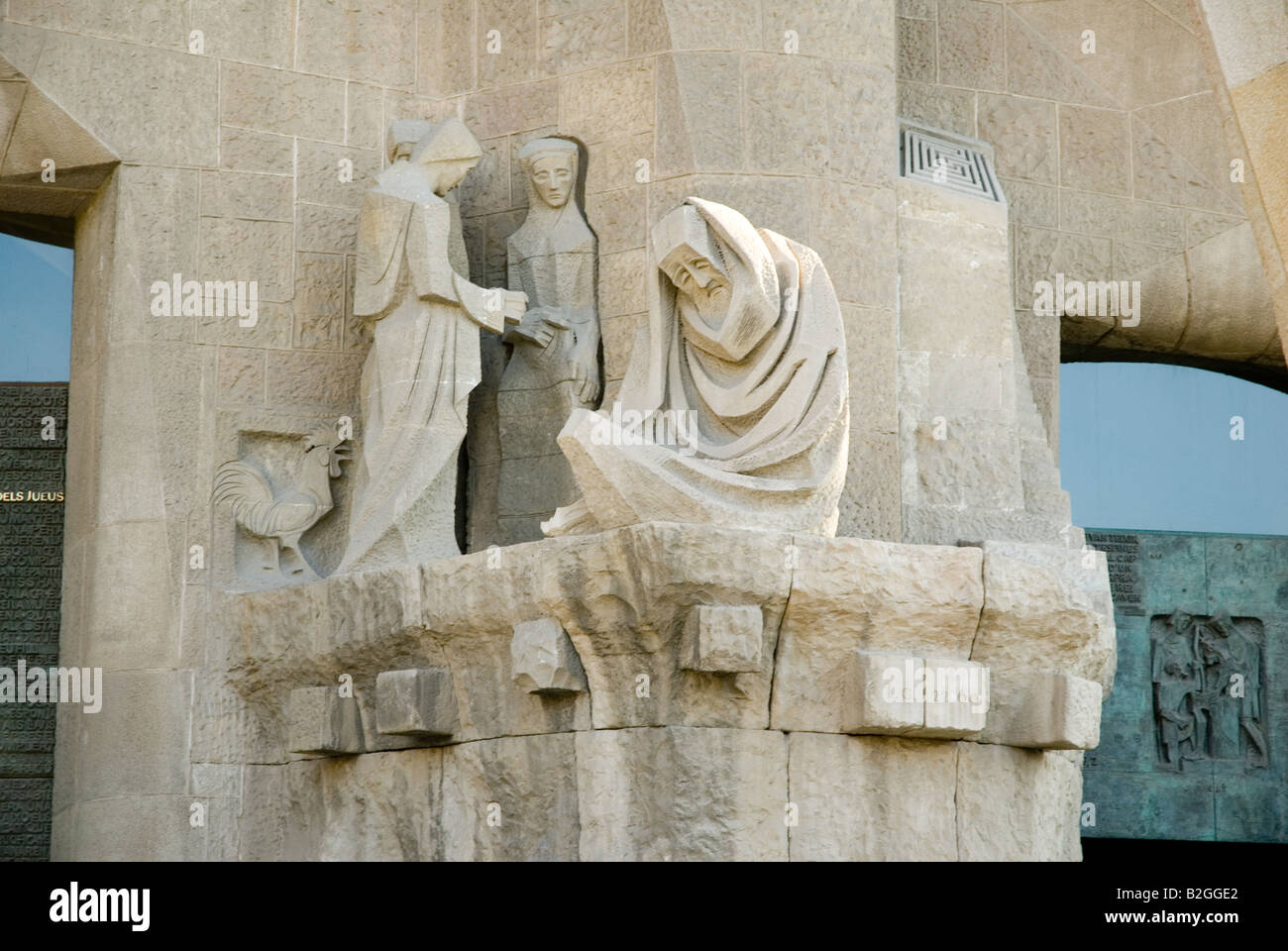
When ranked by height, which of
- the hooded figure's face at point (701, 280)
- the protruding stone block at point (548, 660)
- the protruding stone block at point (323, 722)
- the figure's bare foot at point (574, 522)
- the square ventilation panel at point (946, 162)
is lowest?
the protruding stone block at point (323, 722)

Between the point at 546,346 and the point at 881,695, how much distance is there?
2492mm

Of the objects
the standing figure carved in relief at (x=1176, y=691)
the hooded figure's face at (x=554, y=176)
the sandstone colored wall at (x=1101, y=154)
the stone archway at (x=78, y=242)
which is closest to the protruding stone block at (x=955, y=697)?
the sandstone colored wall at (x=1101, y=154)

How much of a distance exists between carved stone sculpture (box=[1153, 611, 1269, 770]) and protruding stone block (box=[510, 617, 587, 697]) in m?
4.37

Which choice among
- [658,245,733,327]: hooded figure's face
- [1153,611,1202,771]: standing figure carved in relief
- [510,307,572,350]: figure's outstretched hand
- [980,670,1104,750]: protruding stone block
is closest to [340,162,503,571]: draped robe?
[510,307,572,350]: figure's outstretched hand

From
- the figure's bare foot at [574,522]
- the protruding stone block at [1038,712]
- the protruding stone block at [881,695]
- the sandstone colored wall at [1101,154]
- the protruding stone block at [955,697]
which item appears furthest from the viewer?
the sandstone colored wall at [1101,154]

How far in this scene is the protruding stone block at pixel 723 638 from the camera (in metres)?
8.70

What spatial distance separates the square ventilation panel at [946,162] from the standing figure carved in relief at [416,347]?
197 centimetres

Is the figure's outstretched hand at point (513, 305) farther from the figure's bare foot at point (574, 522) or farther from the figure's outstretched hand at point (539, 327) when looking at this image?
the figure's bare foot at point (574, 522)

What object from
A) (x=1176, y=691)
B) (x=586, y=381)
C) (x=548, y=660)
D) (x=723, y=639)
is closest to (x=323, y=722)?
(x=548, y=660)

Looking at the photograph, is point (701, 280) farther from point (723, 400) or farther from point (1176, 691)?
point (1176, 691)

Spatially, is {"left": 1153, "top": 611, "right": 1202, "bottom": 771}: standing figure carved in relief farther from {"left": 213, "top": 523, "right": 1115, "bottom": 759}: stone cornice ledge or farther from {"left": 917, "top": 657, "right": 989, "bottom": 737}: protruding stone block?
{"left": 917, "top": 657, "right": 989, "bottom": 737}: protruding stone block

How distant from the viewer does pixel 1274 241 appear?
22.1 feet

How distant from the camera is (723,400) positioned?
9375 millimetres

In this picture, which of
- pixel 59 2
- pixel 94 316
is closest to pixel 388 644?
pixel 94 316
